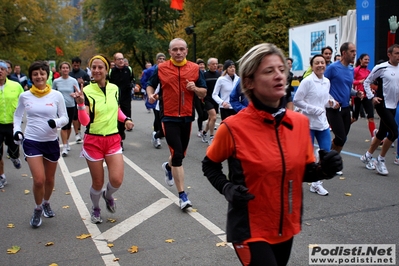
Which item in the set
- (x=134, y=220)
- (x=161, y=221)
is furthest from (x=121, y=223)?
(x=161, y=221)

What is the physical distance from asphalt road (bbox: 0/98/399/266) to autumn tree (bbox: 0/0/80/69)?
33.4m

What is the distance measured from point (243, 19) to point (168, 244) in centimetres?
2957

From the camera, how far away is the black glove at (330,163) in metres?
2.83

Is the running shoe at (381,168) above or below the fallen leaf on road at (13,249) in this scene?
below

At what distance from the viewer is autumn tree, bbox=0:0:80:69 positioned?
3884 cm

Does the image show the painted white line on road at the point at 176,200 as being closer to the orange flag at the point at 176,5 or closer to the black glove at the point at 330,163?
the black glove at the point at 330,163

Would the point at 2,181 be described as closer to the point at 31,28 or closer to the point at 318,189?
the point at 318,189

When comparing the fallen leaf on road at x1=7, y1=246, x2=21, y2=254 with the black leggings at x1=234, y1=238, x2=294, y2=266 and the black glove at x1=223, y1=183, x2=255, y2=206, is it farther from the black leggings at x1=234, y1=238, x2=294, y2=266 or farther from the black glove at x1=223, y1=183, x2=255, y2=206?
the black glove at x1=223, y1=183, x2=255, y2=206

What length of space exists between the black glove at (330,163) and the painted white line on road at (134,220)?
125 inches

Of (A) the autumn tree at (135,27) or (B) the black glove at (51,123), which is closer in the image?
(B) the black glove at (51,123)

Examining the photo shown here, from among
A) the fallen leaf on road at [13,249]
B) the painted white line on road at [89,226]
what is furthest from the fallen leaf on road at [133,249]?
the fallen leaf on road at [13,249]

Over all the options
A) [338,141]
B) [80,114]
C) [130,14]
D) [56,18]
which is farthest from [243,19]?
[80,114]

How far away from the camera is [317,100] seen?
7016mm

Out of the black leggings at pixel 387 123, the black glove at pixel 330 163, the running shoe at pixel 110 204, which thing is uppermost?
the black glove at pixel 330 163
